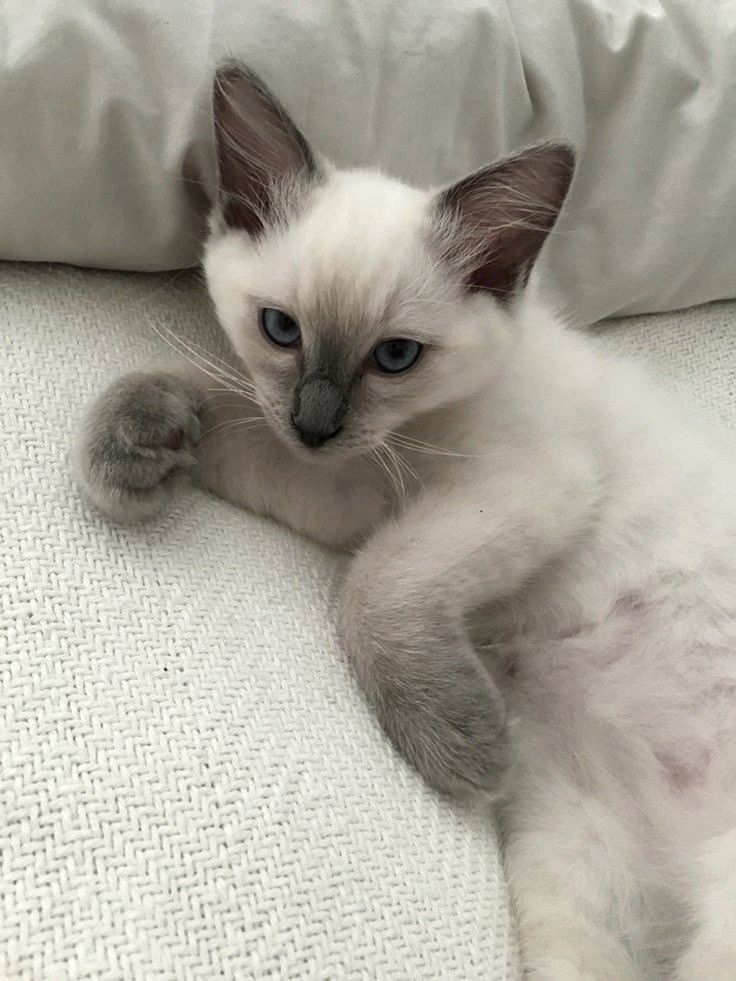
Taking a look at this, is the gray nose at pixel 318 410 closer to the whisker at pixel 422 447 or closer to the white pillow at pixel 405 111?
the whisker at pixel 422 447

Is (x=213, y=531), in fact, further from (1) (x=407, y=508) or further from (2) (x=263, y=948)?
(2) (x=263, y=948)

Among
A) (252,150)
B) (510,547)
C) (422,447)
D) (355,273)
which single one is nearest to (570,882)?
(510,547)

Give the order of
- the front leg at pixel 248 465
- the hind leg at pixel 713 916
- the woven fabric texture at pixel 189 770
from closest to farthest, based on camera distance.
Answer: the woven fabric texture at pixel 189 770 → the hind leg at pixel 713 916 → the front leg at pixel 248 465

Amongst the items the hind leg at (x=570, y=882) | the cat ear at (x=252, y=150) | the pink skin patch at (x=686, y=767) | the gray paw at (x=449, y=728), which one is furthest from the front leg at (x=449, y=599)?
the cat ear at (x=252, y=150)

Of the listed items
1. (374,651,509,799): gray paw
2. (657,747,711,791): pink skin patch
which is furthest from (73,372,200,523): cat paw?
(657,747,711,791): pink skin patch

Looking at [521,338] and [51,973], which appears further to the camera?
[521,338]

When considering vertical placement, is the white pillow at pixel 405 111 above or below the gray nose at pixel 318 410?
above

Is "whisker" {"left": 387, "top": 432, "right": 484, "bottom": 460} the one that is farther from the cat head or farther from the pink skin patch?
the pink skin patch

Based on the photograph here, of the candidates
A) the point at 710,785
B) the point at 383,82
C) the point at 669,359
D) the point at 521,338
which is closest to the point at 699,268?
the point at 669,359
